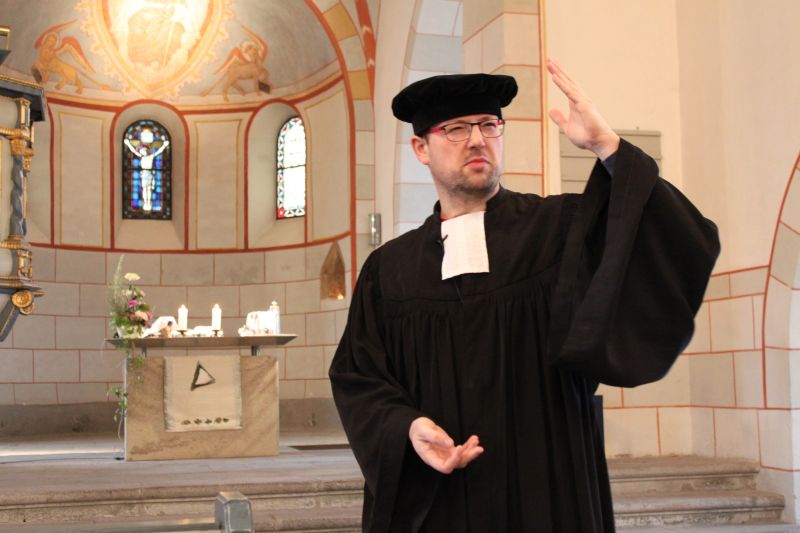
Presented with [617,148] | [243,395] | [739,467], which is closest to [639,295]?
[617,148]

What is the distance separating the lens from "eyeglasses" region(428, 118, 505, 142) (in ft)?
7.52

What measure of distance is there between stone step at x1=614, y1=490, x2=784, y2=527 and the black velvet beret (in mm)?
3629

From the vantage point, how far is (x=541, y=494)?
212cm

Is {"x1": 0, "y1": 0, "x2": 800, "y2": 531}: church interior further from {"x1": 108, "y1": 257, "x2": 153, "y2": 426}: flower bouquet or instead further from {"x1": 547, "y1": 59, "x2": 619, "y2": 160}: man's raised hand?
{"x1": 547, "y1": 59, "x2": 619, "y2": 160}: man's raised hand

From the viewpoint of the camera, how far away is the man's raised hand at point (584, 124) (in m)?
2.08

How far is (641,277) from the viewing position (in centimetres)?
210

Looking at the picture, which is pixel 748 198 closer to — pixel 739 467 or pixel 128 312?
pixel 739 467

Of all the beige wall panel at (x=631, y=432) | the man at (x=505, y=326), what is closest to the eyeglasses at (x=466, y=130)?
the man at (x=505, y=326)

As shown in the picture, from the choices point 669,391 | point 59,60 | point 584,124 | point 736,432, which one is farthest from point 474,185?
point 59,60

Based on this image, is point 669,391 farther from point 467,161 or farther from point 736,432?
point 467,161

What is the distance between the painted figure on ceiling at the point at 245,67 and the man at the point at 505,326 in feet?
37.1

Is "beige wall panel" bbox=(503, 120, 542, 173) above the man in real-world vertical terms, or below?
above

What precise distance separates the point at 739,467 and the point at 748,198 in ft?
5.15

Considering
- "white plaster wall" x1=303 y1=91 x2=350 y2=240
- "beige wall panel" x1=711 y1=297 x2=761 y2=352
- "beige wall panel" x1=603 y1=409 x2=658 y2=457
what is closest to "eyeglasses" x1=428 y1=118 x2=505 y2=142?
"beige wall panel" x1=711 y1=297 x2=761 y2=352
